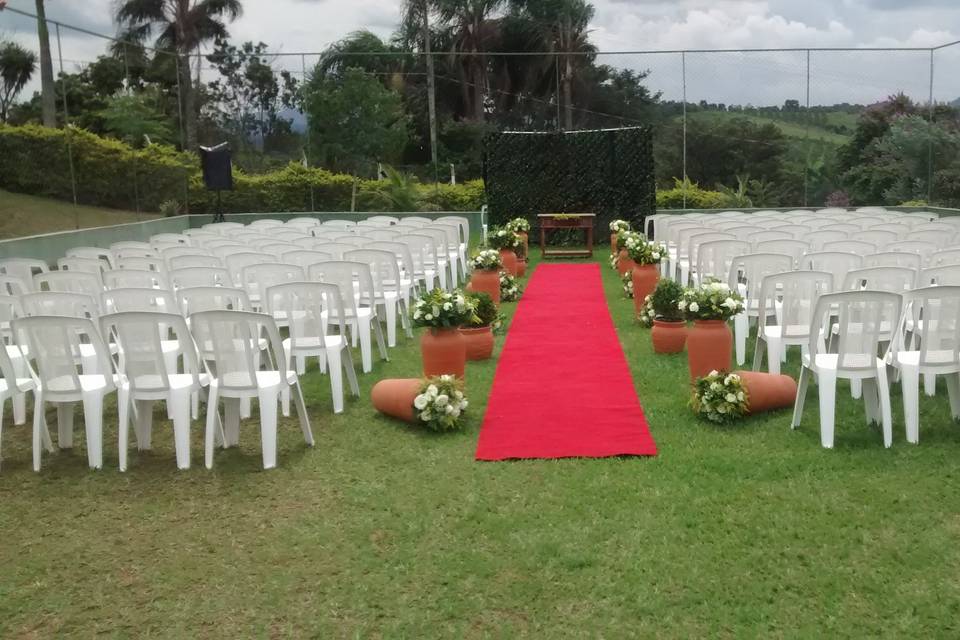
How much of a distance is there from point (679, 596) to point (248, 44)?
19689 mm

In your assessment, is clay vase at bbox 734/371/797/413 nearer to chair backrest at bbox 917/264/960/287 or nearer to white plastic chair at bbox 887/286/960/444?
white plastic chair at bbox 887/286/960/444

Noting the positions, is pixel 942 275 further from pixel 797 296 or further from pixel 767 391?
pixel 767 391

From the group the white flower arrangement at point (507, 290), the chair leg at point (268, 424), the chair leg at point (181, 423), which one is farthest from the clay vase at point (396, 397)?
the white flower arrangement at point (507, 290)

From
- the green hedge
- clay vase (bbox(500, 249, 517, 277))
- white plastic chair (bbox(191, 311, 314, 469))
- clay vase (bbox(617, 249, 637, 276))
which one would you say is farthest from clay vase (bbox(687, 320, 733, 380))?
the green hedge

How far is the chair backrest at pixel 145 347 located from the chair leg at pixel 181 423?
0.09m

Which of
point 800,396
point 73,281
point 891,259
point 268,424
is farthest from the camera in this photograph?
point 73,281

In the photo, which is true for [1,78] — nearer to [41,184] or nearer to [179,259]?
[41,184]

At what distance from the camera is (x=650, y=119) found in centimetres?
1983

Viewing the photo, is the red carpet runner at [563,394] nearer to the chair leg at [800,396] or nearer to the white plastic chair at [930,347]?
the chair leg at [800,396]

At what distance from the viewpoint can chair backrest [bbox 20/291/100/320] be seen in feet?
19.8

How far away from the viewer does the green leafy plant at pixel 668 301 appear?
26.3 feet

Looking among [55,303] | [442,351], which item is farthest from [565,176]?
[55,303]

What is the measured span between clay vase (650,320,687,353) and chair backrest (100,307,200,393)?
4187 millimetres

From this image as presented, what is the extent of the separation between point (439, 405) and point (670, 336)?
9.66 ft
